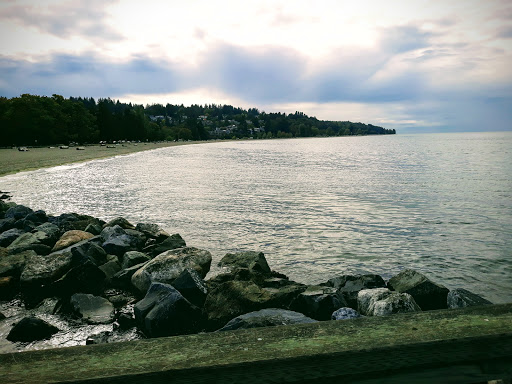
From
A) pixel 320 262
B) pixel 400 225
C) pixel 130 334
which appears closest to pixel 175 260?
pixel 130 334

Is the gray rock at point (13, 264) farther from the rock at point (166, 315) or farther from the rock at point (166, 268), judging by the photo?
the rock at point (166, 315)

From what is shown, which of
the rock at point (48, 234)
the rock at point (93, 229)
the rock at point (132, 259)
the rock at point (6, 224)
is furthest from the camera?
the rock at point (6, 224)

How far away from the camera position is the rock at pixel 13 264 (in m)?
7.57

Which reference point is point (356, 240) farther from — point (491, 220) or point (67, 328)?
point (67, 328)

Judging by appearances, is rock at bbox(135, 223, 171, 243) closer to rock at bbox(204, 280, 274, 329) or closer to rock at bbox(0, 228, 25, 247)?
rock at bbox(0, 228, 25, 247)

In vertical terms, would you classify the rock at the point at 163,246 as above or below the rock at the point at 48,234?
below

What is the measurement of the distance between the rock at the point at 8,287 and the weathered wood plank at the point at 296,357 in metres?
6.18

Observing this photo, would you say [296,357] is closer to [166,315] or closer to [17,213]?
[166,315]

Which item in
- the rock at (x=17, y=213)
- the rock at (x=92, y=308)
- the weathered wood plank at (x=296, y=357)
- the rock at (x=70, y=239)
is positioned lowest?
the rock at (x=92, y=308)

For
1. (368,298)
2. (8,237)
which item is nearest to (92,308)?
(368,298)

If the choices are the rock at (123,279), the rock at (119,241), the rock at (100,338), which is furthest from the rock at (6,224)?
the rock at (100,338)

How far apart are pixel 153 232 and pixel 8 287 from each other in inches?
179

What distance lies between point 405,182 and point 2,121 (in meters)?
95.8

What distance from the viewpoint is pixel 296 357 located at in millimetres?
2025
